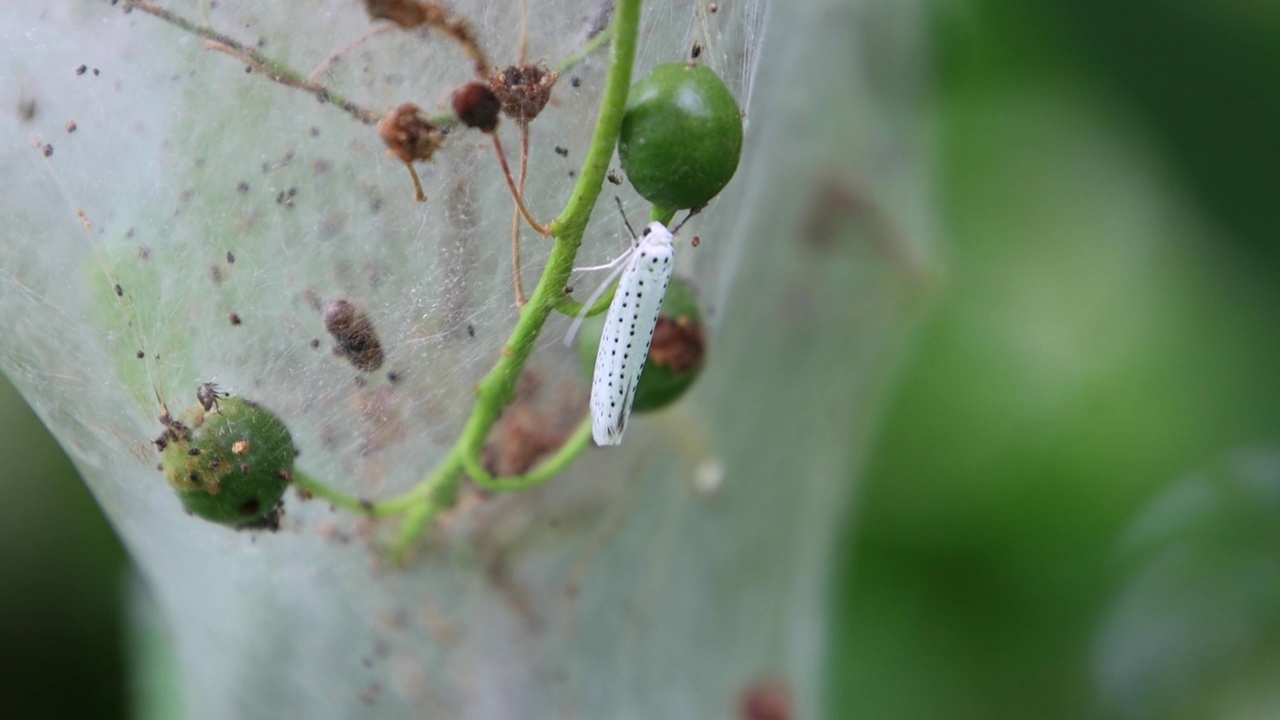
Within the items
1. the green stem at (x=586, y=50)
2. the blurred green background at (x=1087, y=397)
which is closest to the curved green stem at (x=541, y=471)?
the green stem at (x=586, y=50)

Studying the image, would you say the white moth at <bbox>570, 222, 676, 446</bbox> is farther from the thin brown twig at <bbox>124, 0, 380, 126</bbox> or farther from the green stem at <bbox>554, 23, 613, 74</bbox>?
the thin brown twig at <bbox>124, 0, 380, 126</bbox>

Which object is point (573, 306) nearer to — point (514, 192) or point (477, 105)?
point (514, 192)

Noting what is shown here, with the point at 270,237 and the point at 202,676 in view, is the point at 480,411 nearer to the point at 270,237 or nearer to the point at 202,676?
the point at 270,237

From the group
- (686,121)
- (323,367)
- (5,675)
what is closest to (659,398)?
(323,367)

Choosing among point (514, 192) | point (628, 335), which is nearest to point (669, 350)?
point (628, 335)

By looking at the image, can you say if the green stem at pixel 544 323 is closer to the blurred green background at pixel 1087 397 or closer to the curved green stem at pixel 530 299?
the curved green stem at pixel 530 299

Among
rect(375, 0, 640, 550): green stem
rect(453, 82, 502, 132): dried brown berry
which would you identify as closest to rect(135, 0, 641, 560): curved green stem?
rect(375, 0, 640, 550): green stem

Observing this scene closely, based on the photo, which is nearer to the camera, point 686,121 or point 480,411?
point 686,121
